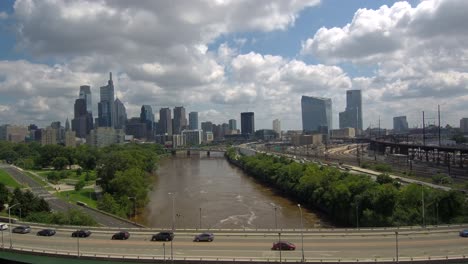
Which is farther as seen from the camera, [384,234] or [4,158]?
[4,158]

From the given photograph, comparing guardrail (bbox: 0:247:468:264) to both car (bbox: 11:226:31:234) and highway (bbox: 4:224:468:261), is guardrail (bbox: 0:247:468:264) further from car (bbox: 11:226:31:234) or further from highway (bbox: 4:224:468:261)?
car (bbox: 11:226:31:234)

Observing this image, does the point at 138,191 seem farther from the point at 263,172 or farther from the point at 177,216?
the point at 263,172

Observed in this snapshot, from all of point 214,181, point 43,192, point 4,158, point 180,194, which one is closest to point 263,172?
point 214,181

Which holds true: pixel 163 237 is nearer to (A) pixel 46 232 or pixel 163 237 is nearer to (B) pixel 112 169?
(A) pixel 46 232

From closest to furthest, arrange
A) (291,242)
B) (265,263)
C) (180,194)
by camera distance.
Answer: (265,263) < (291,242) < (180,194)

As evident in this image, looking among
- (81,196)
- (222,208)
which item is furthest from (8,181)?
(222,208)

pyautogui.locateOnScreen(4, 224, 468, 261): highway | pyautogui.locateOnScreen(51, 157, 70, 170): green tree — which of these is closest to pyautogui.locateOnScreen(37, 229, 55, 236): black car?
pyautogui.locateOnScreen(4, 224, 468, 261): highway
